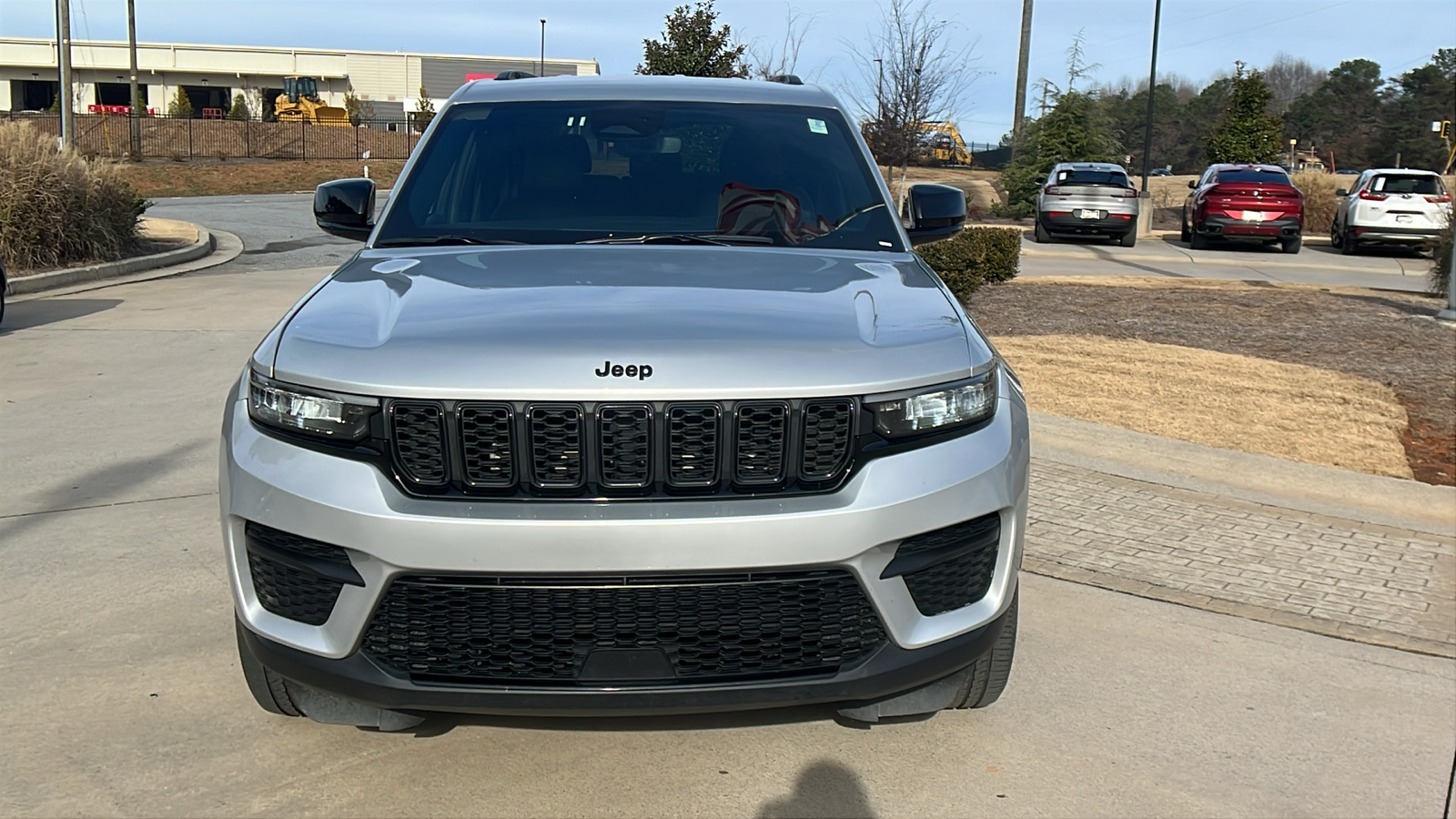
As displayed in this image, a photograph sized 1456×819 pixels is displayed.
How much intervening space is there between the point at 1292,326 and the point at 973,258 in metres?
3.22

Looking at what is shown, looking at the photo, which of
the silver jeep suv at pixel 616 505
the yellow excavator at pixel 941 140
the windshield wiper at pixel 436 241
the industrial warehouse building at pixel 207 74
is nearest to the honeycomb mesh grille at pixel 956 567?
the silver jeep suv at pixel 616 505

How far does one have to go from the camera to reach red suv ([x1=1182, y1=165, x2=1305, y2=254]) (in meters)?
24.5

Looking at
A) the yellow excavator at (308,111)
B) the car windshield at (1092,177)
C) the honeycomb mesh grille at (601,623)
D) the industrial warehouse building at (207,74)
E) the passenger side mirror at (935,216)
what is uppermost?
the industrial warehouse building at (207,74)

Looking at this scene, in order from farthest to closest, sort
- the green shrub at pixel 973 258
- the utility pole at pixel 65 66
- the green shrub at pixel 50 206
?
the utility pole at pixel 65 66
the green shrub at pixel 50 206
the green shrub at pixel 973 258

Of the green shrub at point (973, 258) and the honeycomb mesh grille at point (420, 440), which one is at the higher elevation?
the honeycomb mesh grille at point (420, 440)

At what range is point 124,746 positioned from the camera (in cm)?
379

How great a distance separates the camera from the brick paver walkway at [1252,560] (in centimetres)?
519

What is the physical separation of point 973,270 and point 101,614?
10923 mm

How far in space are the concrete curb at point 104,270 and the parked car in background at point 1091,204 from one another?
14.9 m

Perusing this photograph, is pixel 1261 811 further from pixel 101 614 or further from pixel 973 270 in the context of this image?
pixel 973 270

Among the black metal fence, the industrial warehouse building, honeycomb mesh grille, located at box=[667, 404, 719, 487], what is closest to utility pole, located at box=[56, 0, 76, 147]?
honeycomb mesh grille, located at box=[667, 404, 719, 487]

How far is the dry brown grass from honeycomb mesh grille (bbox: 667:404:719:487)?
5470 mm

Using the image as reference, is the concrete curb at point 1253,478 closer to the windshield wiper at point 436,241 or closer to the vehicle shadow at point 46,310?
the windshield wiper at point 436,241

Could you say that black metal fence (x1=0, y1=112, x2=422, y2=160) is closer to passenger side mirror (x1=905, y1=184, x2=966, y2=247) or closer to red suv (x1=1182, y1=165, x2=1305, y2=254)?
red suv (x1=1182, y1=165, x2=1305, y2=254)
